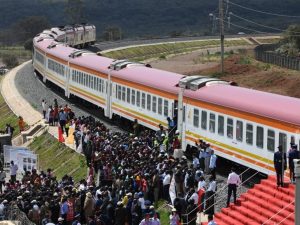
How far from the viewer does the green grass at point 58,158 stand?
3094 cm

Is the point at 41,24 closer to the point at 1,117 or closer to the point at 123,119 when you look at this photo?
the point at 1,117

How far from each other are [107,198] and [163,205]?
2.68 meters

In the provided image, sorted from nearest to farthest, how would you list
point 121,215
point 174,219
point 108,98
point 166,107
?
point 174,219 < point 121,215 < point 166,107 < point 108,98

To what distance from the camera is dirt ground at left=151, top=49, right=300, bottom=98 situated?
5027cm

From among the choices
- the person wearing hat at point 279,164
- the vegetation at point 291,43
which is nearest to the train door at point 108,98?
the person wearing hat at point 279,164

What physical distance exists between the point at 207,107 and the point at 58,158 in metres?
9.53

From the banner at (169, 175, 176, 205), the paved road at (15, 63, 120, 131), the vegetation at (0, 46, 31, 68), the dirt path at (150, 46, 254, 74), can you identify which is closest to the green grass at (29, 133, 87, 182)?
the paved road at (15, 63, 120, 131)

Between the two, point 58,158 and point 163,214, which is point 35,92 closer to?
point 58,158

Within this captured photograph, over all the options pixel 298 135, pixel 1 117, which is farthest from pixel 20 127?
pixel 298 135

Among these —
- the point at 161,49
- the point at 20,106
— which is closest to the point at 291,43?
the point at 161,49

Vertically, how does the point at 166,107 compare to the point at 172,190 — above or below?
below

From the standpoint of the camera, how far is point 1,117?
50.6m

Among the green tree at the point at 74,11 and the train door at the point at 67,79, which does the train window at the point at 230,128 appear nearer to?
the train door at the point at 67,79

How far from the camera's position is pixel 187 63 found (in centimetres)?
7450
